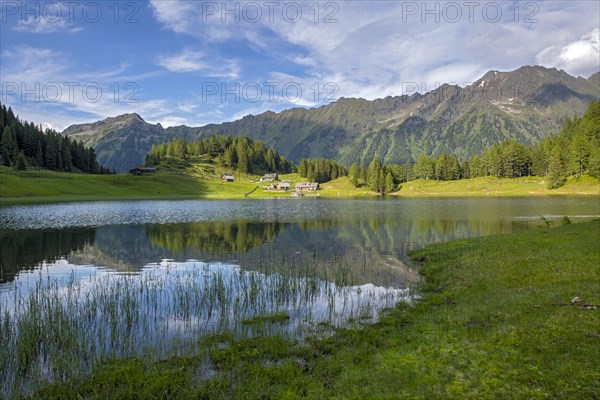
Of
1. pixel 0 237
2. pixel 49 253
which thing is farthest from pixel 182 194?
pixel 49 253

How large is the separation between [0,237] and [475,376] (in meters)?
60.2

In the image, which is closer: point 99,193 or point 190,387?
point 190,387

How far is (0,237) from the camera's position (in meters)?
48.8

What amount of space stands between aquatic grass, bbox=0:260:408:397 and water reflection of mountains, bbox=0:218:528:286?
5.10 meters

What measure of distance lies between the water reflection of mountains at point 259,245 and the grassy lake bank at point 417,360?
1035cm

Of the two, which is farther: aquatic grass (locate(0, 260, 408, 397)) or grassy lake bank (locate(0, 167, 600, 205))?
grassy lake bank (locate(0, 167, 600, 205))

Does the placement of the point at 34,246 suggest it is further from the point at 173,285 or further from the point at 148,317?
the point at 148,317

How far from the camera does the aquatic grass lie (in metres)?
14.1

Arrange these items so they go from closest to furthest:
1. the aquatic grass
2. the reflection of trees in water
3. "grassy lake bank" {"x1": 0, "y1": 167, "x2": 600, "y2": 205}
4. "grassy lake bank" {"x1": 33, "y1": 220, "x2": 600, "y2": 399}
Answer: "grassy lake bank" {"x1": 33, "y1": 220, "x2": 600, "y2": 399} → the aquatic grass → the reflection of trees in water → "grassy lake bank" {"x1": 0, "y1": 167, "x2": 600, "y2": 205}

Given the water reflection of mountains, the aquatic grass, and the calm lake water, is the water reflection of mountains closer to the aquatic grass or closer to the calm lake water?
the calm lake water

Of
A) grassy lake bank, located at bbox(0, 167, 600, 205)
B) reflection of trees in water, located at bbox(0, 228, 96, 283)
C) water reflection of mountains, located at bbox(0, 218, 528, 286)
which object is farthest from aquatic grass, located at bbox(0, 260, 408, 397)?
grassy lake bank, located at bbox(0, 167, 600, 205)

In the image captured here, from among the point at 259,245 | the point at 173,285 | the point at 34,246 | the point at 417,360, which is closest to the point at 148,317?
the point at 173,285

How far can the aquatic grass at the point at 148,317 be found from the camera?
14.1 m

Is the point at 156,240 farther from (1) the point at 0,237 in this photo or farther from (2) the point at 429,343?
(2) the point at 429,343
